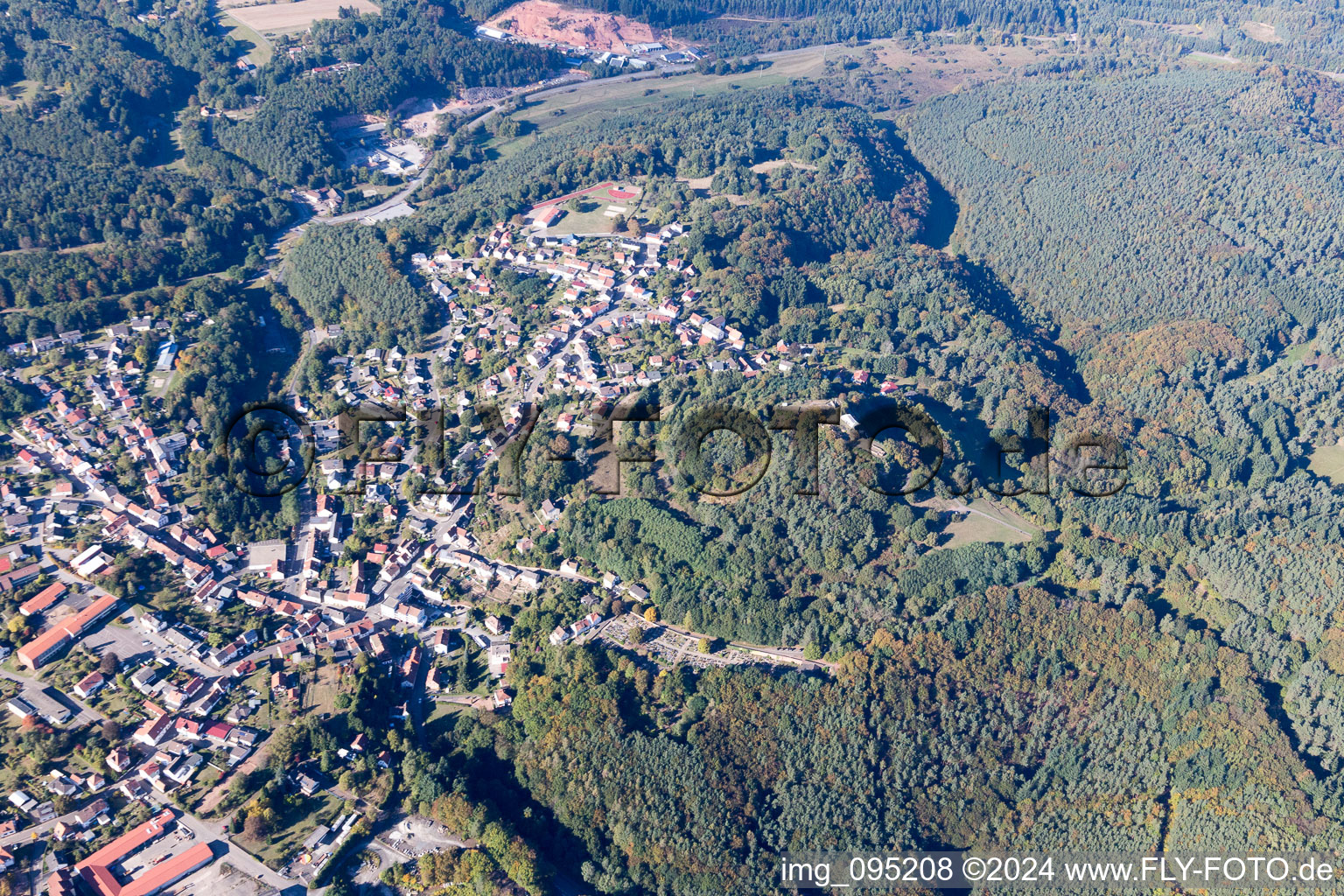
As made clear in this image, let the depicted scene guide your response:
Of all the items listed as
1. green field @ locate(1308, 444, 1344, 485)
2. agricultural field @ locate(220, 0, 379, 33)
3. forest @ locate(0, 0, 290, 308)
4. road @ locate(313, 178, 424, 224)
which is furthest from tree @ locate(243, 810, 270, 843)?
agricultural field @ locate(220, 0, 379, 33)

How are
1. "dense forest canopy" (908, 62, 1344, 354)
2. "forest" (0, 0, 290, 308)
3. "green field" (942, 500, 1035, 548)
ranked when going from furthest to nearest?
"dense forest canopy" (908, 62, 1344, 354) < "forest" (0, 0, 290, 308) < "green field" (942, 500, 1035, 548)

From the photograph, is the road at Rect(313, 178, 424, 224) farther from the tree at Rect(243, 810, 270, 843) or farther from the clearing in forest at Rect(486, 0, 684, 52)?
the tree at Rect(243, 810, 270, 843)

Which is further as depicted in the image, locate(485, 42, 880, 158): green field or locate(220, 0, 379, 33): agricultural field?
locate(220, 0, 379, 33): agricultural field

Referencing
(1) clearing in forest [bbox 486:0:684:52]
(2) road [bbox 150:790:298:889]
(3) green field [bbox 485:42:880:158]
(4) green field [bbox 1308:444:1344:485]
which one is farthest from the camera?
Answer: (1) clearing in forest [bbox 486:0:684:52]

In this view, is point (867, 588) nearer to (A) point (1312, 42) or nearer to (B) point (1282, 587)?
(B) point (1282, 587)

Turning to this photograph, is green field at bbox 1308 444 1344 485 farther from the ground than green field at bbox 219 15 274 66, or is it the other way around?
green field at bbox 219 15 274 66

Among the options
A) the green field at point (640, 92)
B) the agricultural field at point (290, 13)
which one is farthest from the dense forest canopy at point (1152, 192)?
the agricultural field at point (290, 13)

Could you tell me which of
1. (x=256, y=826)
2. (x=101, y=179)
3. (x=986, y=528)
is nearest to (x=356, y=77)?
(x=101, y=179)

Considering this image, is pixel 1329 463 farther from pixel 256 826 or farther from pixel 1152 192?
pixel 256 826

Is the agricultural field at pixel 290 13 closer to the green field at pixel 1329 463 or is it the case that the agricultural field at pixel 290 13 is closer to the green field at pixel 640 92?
the green field at pixel 640 92

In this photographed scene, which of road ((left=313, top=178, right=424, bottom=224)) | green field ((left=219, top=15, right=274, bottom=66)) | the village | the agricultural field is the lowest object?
the village

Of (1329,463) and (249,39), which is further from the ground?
(249,39)

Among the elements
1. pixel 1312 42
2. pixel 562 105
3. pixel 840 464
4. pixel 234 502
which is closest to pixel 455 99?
pixel 562 105
